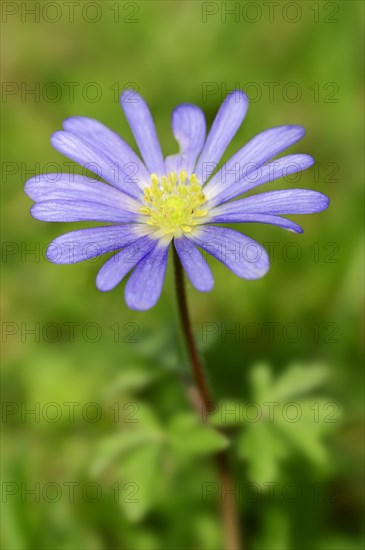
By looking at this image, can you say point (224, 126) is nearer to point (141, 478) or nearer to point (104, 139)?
point (104, 139)

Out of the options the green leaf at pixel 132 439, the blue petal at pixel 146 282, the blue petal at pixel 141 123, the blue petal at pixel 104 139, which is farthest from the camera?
the green leaf at pixel 132 439

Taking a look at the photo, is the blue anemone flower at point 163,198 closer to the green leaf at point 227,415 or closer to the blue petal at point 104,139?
the blue petal at point 104,139

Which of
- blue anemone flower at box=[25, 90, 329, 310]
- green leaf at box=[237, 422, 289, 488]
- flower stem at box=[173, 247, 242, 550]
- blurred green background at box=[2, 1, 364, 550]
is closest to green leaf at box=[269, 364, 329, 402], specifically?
blurred green background at box=[2, 1, 364, 550]

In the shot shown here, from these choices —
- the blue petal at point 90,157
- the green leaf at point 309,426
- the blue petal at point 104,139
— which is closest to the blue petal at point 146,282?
the blue petal at point 90,157

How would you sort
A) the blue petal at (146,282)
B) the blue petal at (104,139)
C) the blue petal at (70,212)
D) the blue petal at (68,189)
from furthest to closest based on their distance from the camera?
1. the blue petal at (104,139)
2. the blue petal at (68,189)
3. the blue petal at (70,212)
4. the blue petal at (146,282)

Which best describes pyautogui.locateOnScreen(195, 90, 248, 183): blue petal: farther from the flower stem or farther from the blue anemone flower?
the flower stem

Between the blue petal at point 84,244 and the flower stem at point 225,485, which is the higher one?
the blue petal at point 84,244
